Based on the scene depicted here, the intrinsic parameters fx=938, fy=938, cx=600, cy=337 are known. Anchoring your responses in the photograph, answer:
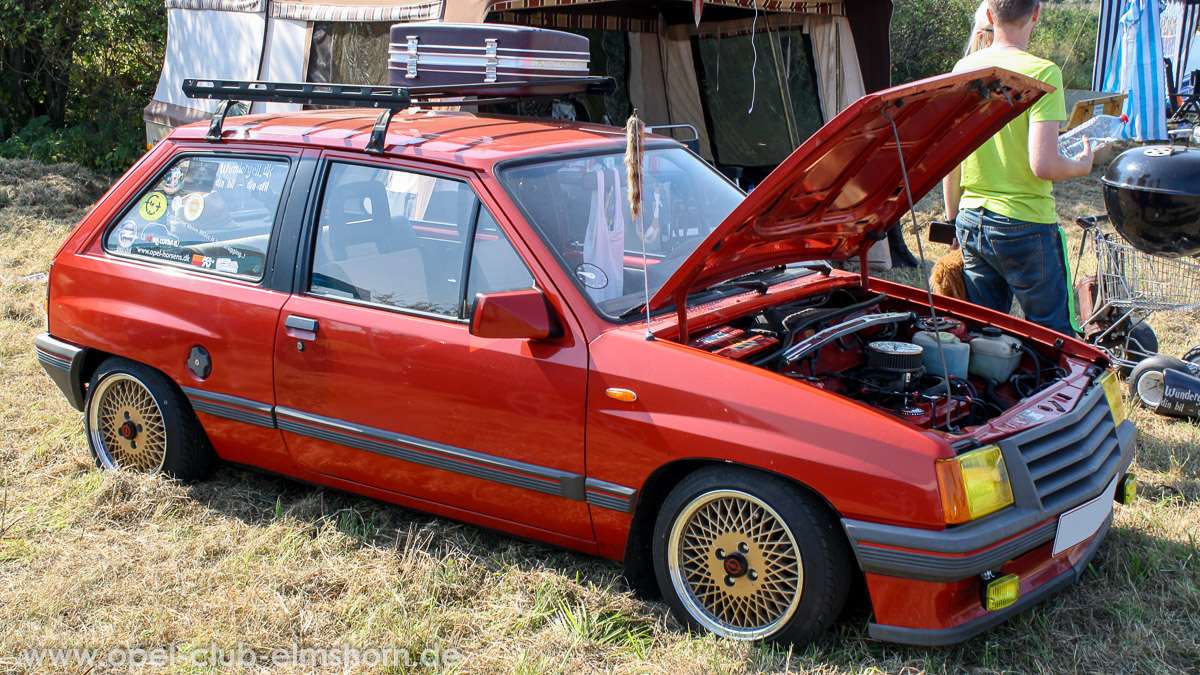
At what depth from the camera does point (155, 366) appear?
367 cm

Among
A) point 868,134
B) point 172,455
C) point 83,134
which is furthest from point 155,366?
point 83,134

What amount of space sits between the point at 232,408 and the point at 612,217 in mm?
1604

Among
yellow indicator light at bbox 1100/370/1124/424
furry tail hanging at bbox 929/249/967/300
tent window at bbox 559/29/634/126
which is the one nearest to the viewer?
yellow indicator light at bbox 1100/370/1124/424

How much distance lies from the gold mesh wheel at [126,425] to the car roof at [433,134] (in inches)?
41.4

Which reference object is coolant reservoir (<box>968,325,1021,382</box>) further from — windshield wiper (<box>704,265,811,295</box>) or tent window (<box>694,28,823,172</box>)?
→ tent window (<box>694,28,823,172</box>)

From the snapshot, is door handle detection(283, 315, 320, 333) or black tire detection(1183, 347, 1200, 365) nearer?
door handle detection(283, 315, 320, 333)

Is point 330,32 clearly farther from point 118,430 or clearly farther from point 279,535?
point 279,535

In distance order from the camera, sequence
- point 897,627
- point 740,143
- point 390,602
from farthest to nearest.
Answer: point 740,143, point 390,602, point 897,627

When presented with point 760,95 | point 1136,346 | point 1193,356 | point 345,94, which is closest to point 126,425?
point 345,94

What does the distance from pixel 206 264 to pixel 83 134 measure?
988 cm

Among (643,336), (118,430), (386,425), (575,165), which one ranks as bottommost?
(118,430)

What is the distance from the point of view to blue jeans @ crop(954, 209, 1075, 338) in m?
3.86

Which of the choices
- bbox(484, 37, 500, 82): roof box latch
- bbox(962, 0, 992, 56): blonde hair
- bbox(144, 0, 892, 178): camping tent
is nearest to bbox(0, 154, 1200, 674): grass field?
bbox(484, 37, 500, 82): roof box latch

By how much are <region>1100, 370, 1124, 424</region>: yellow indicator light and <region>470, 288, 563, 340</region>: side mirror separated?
74.6 inches
